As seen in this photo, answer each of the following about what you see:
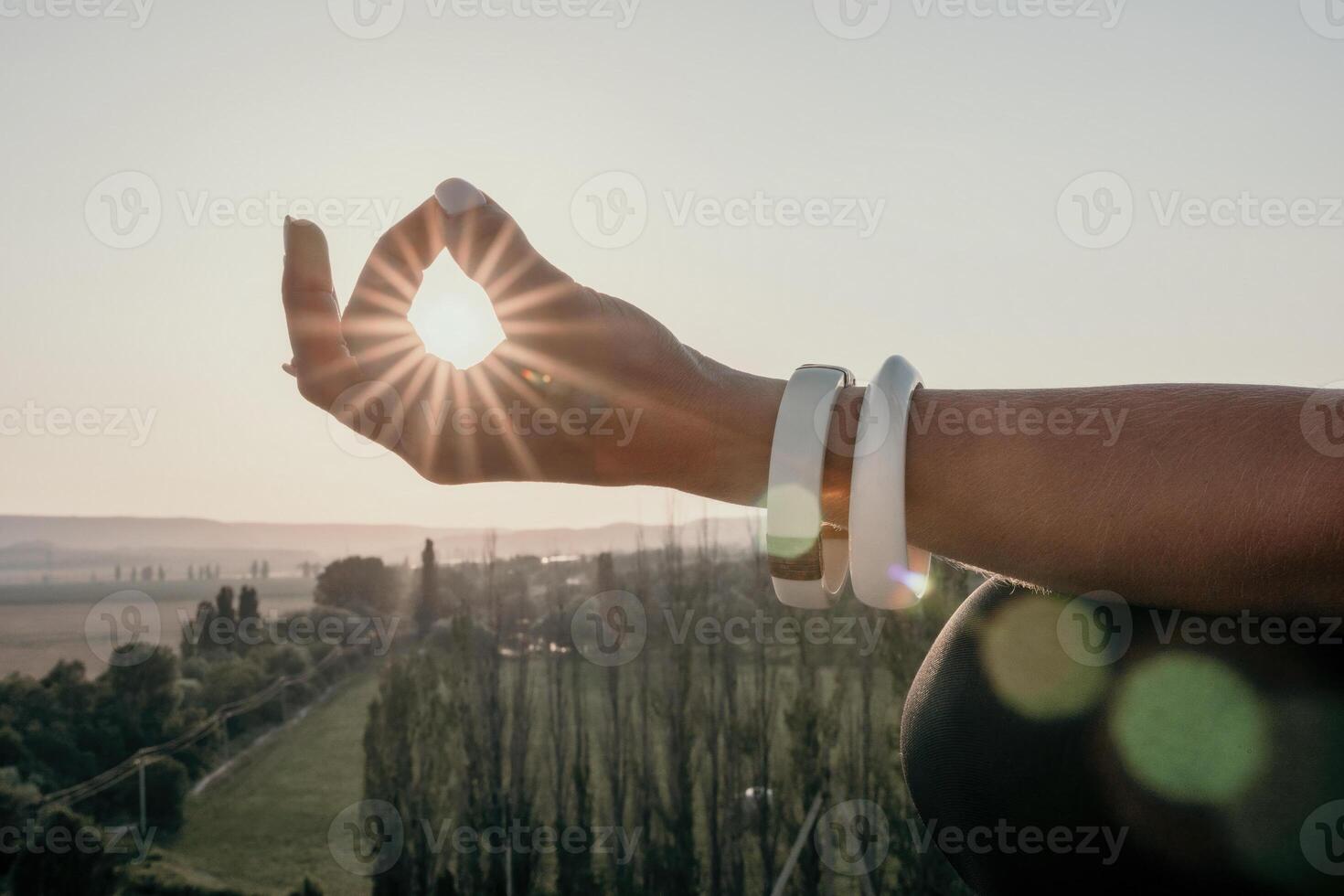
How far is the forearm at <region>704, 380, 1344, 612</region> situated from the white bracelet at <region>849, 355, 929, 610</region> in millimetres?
20

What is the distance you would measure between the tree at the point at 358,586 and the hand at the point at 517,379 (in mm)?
21562

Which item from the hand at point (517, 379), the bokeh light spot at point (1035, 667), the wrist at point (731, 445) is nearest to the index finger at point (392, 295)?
the hand at point (517, 379)

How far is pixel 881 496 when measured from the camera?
791mm

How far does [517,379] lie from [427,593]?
2026cm

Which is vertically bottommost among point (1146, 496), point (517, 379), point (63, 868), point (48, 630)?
point (63, 868)

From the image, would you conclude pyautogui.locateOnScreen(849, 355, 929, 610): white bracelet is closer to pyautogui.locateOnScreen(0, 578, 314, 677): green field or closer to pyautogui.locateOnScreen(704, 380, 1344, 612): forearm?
pyautogui.locateOnScreen(704, 380, 1344, 612): forearm

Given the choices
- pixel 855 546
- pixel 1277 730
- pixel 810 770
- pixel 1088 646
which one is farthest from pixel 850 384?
pixel 810 770

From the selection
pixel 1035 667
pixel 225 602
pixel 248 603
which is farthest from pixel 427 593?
pixel 1035 667

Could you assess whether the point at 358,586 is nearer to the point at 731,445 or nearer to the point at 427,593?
the point at 427,593

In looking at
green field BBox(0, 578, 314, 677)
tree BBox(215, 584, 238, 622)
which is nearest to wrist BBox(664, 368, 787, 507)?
green field BBox(0, 578, 314, 677)

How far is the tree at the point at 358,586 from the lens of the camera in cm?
2153

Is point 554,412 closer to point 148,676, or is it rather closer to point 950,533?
point 950,533

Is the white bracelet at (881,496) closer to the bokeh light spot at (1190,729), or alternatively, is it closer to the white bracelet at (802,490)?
the white bracelet at (802,490)

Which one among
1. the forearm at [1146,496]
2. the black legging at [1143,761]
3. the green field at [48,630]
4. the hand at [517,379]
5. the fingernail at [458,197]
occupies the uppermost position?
the fingernail at [458,197]
